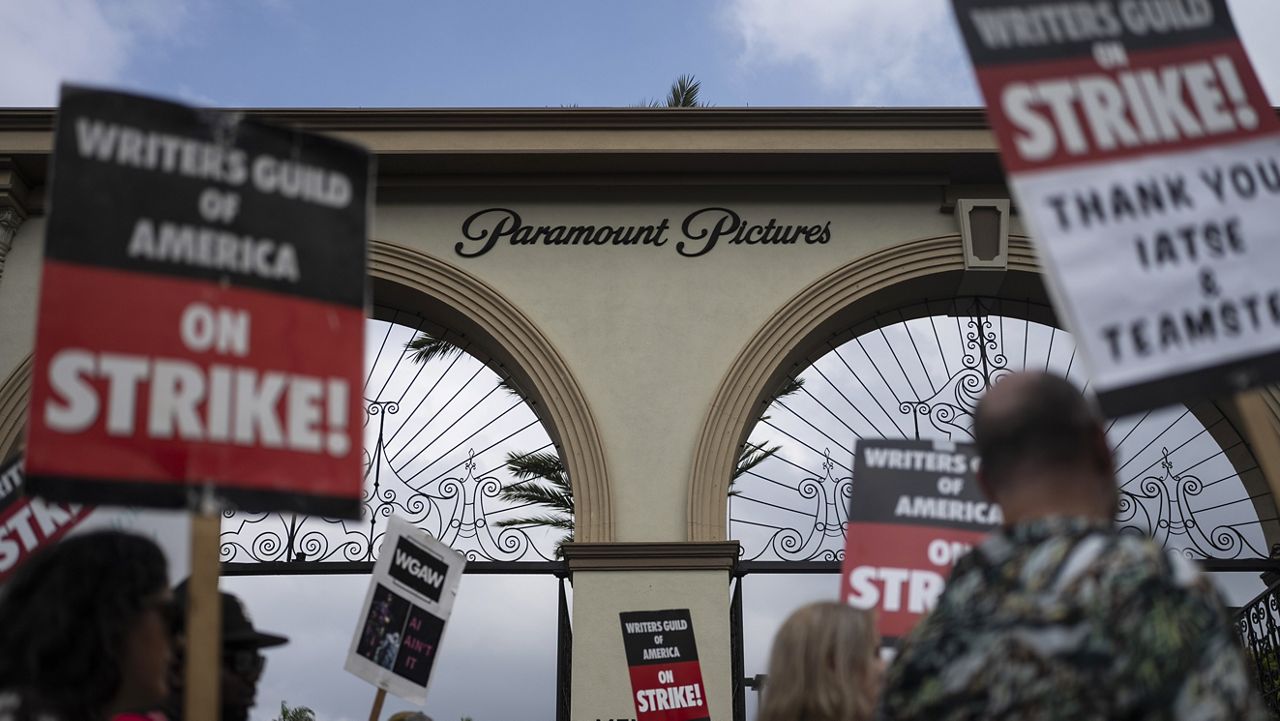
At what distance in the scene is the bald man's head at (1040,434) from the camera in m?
2.12

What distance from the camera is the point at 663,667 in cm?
924

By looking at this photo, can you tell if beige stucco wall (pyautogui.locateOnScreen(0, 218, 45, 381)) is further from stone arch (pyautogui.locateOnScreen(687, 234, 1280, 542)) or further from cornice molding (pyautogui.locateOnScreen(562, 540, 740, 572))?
stone arch (pyautogui.locateOnScreen(687, 234, 1280, 542))

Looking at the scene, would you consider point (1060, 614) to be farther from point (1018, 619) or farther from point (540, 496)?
point (540, 496)

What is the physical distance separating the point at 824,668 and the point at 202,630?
5.07 feet

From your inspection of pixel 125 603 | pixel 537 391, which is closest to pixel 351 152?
pixel 125 603

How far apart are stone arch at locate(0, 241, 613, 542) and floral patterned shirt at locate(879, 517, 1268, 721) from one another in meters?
9.23

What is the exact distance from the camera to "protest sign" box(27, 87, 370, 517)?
9.30 feet

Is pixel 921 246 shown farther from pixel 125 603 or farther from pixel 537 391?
pixel 125 603

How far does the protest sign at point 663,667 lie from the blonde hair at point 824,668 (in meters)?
5.90

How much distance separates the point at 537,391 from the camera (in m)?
11.7

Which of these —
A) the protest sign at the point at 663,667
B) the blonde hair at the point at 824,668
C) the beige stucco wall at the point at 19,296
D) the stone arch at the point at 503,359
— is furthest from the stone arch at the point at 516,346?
the blonde hair at the point at 824,668

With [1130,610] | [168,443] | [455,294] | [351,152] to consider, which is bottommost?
[1130,610]

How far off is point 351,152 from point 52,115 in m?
10.3

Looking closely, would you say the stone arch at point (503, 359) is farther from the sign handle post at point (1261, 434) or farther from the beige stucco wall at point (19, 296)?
the sign handle post at point (1261, 434)
